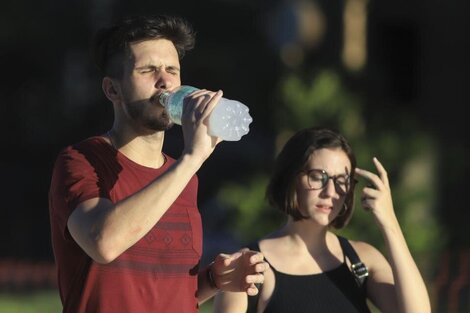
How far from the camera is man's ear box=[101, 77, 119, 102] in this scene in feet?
10.9

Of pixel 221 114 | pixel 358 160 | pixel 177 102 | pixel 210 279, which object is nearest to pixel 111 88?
pixel 177 102

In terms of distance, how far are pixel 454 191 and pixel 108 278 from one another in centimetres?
1379

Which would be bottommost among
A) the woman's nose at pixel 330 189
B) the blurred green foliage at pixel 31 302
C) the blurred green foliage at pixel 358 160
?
the blurred green foliage at pixel 31 302

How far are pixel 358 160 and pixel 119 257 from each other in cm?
809

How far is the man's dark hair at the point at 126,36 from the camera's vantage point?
3.31 meters

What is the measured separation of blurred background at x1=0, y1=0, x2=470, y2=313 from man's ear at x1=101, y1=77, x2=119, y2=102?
5.82 metres

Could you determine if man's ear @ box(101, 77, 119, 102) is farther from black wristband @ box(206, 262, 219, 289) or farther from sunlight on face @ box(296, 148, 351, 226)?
sunlight on face @ box(296, 148, 351, 226)

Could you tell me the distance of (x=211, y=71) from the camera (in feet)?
59.9

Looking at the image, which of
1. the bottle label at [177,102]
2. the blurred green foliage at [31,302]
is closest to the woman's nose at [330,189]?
the bottle label at [177,102]

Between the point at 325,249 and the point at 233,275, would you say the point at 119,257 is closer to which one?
the point at 233,275

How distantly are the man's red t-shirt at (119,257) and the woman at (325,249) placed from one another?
0.81m

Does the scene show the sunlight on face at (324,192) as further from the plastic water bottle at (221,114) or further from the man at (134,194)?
the plastic water bottle at (221,114)

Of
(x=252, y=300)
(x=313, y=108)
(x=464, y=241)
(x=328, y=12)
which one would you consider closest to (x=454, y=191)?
(x=464, y=241)

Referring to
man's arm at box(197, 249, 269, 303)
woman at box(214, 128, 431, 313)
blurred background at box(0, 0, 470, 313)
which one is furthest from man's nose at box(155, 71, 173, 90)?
blurred background at box(0, 0, 470, 313)
